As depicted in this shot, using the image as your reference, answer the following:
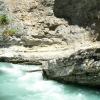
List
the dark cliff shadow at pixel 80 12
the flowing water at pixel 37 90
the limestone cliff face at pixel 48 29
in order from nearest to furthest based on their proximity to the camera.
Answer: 1. the flowing water at pixel 37 90
2. the limestone cliff face at pixel 48 29
3. the dark cliff shadow at pixel 80 12

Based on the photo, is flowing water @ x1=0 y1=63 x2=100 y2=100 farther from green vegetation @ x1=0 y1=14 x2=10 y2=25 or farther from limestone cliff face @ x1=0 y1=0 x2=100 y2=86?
green vegetation @ x1=0 y1=14 x2=10 y2=25

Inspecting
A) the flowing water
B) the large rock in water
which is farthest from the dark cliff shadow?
the large rock in water

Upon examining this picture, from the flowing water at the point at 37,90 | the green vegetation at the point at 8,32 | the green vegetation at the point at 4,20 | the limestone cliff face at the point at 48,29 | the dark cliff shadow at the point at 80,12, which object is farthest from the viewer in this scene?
the green vegetation at the point at 4,20

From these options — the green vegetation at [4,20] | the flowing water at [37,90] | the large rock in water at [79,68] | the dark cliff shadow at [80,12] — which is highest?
the dark cliff shadow at [80,12]

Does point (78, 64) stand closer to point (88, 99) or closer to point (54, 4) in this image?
point (88, 99)

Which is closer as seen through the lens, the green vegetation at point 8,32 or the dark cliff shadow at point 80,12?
the green vegetation at point 8,32

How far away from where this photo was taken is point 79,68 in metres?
11.9

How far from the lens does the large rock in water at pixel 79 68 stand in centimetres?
1154

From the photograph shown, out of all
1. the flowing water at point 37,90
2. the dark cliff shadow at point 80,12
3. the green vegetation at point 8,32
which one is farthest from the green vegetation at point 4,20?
the flowing water at point 37,90

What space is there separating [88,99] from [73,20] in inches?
519

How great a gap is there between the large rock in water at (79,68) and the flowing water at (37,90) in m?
0.38

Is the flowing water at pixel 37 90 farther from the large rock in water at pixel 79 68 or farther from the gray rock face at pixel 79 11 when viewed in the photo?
the gray rock face at pixel 79 11

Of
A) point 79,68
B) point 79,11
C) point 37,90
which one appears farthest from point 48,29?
point 79,68

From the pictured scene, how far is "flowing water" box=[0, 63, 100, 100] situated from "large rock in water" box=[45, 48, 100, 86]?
383 millimetres
